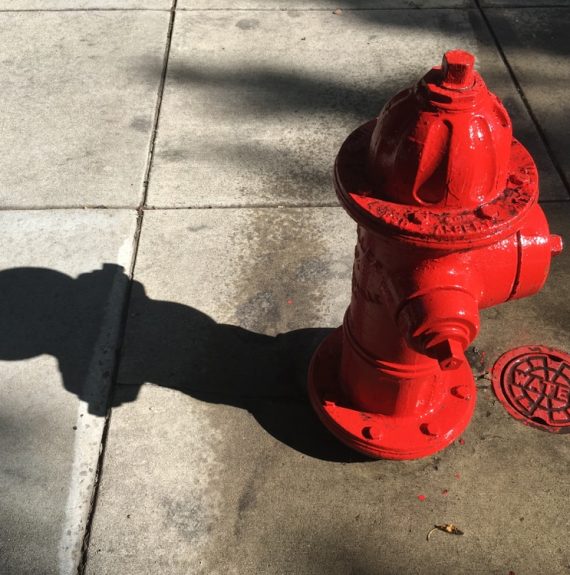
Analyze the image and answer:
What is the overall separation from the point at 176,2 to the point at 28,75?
3.75ft

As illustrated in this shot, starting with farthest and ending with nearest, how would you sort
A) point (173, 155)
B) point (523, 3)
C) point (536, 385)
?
point (523, 3) → point (173, 155) → point (536, 385)

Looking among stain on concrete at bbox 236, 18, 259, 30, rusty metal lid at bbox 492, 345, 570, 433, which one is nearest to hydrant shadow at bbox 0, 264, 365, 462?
rusty metal lid at bbox 492, 345, 570, 433

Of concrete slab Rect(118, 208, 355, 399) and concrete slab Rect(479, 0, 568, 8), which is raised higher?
concrete slab Rect(479, 0, 568, 8)

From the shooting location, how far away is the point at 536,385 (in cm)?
252

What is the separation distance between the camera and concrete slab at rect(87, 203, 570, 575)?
83.2 inches

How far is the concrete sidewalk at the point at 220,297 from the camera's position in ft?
7.10

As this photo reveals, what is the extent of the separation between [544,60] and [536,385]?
227cm

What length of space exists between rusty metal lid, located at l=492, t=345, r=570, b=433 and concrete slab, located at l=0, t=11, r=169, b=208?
1.73m

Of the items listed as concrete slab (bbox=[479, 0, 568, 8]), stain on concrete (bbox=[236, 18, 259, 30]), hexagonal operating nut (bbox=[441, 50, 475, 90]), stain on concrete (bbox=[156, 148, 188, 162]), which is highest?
hexagonal operating nut (bbox=[441, 50, 475, 90])

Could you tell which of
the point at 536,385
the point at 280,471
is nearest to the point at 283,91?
the point at 536,385

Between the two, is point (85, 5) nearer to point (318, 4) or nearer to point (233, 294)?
point (318, 4)

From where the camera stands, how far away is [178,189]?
3279mm

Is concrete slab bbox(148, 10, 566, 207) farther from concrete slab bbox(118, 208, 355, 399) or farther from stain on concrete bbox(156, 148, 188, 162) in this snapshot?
concrete slab bbox(118, 208, 355, 399)

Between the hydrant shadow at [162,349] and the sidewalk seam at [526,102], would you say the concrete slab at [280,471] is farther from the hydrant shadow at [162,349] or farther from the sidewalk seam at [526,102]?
the sidewalk seam at [526,102]
